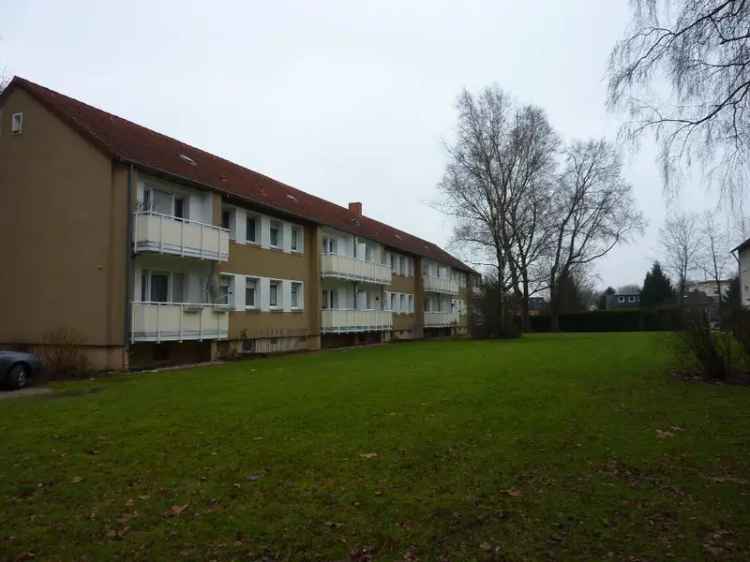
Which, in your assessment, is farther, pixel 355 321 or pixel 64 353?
pixel 355 321

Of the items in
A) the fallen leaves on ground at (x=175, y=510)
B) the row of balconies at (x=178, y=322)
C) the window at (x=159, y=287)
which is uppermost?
the window at (x=159, y=287)

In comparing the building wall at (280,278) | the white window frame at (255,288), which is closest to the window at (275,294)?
the building wall at (280,278)

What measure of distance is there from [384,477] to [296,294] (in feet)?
77.1

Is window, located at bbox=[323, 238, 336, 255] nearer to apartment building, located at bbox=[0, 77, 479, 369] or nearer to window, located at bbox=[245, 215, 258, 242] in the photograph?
apartment building, located at bbox=[0, 77, 479, 369]

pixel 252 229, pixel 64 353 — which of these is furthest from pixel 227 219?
pixel 64 353

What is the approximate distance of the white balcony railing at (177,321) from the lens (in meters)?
18.7

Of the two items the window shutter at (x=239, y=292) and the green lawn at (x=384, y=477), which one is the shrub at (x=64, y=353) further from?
the green lawn at (x=384, y=477)

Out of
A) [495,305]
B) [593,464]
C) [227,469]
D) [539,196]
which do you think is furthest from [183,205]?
[539,196]

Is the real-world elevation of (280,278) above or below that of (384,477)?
above

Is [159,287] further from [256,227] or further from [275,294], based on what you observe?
[275,294]

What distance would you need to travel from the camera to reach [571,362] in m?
18.5

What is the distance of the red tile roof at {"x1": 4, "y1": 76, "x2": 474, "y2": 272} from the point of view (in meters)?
19.6

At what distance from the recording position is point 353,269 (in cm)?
3347

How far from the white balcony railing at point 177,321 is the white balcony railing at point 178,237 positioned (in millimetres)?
1744
